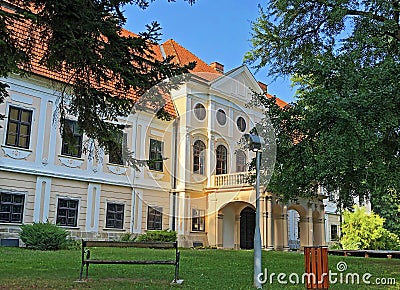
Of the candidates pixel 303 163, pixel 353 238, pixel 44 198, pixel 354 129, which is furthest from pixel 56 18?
pixel 353 238

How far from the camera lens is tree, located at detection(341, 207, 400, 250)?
28125 mm

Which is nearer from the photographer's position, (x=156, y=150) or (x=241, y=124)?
(x=156, y=150)

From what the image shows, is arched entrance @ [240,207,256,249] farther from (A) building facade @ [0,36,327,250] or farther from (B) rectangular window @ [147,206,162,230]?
(B) rectangular window @ [147,206,162,230]

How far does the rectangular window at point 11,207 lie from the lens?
1705cm

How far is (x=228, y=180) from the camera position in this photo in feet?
77.5

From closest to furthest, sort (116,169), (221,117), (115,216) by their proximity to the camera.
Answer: (115,216)
(116,169)
(221,117)

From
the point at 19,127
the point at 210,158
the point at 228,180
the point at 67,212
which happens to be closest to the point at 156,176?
the point at 228,180

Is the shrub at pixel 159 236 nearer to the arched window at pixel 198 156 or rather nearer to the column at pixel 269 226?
the column at pixel 269 226

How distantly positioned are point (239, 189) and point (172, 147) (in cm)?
417

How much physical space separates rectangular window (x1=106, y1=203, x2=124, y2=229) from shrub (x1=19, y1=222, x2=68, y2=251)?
4607 millimetres

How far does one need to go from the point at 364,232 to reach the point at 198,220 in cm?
1107

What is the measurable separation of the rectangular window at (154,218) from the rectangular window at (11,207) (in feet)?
21.7

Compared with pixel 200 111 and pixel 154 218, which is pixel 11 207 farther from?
pixel 200 111

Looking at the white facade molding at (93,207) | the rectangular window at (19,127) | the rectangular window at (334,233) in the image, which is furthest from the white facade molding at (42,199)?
the rectangular window at (334,233)
